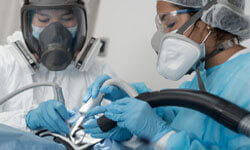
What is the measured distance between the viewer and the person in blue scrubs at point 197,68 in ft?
2.86

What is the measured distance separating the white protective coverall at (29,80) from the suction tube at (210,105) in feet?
2.38

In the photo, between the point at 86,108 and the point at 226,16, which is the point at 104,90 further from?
the point at 226,16

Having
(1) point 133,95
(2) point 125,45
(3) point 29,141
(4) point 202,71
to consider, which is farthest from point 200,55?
(2) point 125,45

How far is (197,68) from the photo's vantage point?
100 centimetres

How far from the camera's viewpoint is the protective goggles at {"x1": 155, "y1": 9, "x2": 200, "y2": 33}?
1.00m

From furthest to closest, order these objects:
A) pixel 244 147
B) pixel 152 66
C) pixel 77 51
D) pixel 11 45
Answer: pixel 152 66 < pixel 77 51 < pixel 11 45 < pixel 244 147

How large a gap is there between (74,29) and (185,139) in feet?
3.24

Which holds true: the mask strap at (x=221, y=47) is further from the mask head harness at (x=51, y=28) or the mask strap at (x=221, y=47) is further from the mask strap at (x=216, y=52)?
the mask head harness at (x=51, y=28)

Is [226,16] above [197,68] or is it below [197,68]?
above

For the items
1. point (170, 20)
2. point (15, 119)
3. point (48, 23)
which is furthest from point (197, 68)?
point (48, 23)

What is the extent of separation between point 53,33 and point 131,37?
777 millimetres

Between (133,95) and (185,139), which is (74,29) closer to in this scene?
(133,95)

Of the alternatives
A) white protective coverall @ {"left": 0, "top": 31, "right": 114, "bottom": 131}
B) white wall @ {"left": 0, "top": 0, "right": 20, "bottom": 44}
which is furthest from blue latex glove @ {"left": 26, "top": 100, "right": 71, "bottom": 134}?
white wall @ {"left": 0, "top": 0, "right": 20, "bottom": 44}

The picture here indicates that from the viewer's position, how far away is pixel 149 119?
90cm
